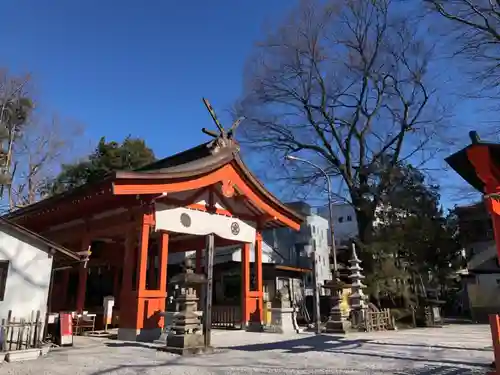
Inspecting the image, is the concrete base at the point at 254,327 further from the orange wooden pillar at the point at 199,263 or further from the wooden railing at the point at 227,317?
the orange wooden pillar at the point at 199,263

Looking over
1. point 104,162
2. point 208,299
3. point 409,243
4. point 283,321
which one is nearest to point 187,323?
point 208,299

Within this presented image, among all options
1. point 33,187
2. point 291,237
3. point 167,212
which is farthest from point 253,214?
point 291,237

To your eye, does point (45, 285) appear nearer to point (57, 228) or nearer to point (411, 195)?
point (57, 228)

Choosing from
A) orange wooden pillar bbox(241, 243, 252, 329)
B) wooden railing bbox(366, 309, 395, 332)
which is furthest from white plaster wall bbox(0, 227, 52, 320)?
wooden railing bbox(366, 309, 395, 332)

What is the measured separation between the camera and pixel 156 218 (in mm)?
13547

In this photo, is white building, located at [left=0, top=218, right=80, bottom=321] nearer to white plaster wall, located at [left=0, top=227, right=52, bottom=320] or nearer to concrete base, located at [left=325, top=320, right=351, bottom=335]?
white plaster wall, located at [left=0, top=227, right=52, bottom=320]

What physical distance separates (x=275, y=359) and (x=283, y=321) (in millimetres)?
7021

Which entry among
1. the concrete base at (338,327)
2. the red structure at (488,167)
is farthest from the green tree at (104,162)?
the red structure at (488,167)

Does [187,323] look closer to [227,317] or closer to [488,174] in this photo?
[488,174]

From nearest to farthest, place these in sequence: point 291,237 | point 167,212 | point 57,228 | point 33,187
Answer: point 167,212 → point 57,228 → point 33,187 → point 291,237

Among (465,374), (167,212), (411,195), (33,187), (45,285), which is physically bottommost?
(465,374)

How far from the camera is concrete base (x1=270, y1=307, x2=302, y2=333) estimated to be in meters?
15.6

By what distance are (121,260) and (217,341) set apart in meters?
8.79

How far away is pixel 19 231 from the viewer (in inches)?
405
